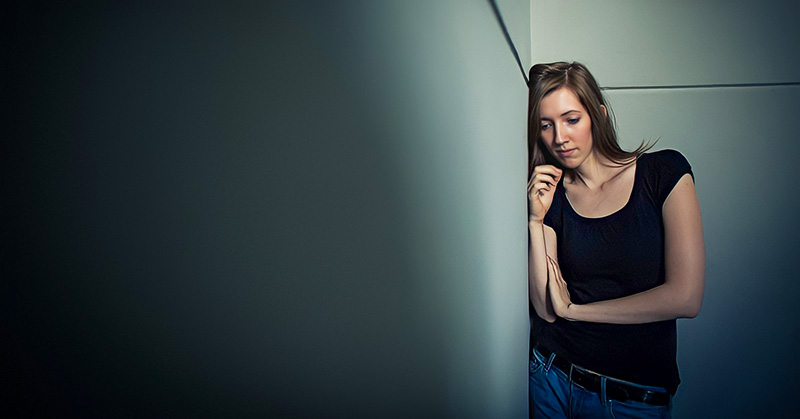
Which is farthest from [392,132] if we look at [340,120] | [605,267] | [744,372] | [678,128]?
[744,372]

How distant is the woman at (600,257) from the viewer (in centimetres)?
109

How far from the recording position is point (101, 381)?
110mm

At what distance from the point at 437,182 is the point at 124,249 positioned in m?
0.15

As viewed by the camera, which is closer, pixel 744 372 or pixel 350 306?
pixel 350 306

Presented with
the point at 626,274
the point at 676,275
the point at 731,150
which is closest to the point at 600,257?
the point at 626,274

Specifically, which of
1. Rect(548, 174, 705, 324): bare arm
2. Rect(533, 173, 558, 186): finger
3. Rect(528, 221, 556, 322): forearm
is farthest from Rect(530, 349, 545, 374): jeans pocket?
Rect(533, 173, 558, 186): finger

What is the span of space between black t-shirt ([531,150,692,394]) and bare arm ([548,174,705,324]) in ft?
0.06

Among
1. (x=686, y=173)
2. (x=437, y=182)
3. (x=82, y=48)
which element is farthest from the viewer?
(x=686, y=173)

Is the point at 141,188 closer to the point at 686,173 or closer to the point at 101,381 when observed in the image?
the point at 101,381

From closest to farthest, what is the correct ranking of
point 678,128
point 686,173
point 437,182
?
point 437,182 < point 686,173 < point 678,128

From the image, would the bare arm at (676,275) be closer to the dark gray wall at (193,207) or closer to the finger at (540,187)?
the finger at (540,187)

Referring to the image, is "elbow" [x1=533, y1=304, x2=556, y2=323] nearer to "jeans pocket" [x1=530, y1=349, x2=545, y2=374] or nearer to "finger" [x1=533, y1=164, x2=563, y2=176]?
"jeans pocket" [x1=530, y1=349, x2=545, y2=374]

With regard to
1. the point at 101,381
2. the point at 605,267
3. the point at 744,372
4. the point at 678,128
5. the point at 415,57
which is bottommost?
the point at 744,372

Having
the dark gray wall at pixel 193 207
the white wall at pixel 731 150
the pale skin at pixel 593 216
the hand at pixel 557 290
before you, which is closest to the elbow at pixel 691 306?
the pale skin at pixel 593 216
